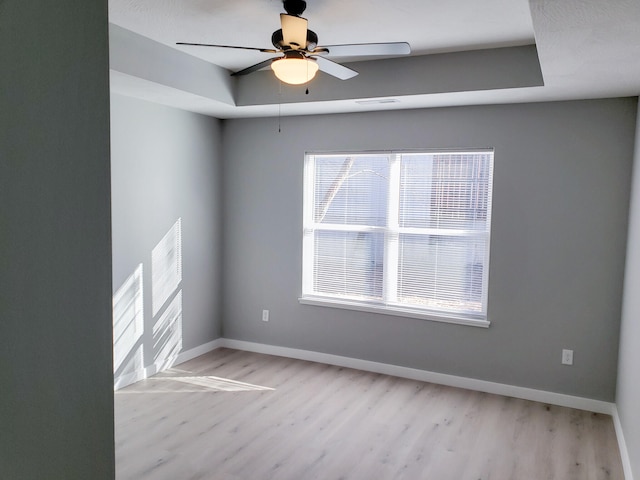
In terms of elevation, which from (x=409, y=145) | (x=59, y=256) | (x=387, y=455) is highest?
(x=409, y=145)

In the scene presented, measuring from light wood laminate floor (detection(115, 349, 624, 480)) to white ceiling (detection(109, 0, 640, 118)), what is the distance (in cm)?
237

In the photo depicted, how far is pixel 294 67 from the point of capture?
2646mm

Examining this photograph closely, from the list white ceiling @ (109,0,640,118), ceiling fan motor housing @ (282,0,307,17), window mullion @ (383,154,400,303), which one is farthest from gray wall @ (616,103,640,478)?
ceiling fan motor housing @ (282,0,307,17)

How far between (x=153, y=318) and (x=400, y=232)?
7.79 feet

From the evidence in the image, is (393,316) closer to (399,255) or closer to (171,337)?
(399,255)

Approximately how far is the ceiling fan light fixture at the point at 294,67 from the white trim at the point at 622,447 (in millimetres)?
2863

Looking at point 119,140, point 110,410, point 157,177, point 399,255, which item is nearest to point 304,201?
point 399,255

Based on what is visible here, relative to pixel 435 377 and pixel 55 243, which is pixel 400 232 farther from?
pixel 55 243

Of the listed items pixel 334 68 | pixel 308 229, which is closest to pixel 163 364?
pixel 308 229

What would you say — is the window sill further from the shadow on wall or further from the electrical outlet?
the shadow on wall

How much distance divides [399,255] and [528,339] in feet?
4.25

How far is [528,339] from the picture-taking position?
408cm

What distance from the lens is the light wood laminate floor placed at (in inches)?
119

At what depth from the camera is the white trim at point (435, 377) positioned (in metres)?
3.92
